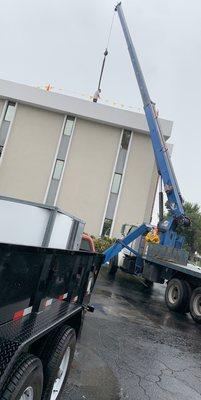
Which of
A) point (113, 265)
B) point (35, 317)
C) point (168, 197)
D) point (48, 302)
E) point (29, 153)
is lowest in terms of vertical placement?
point (35, 317)

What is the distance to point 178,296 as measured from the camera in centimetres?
1386

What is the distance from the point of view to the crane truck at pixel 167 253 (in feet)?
45.1

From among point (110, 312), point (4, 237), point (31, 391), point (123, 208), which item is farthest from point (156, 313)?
point (123, 208)

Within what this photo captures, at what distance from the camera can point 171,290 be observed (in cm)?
1443

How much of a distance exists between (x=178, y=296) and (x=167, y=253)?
240cm

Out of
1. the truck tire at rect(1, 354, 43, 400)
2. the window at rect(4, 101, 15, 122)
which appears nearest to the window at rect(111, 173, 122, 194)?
the window at rect(4, 101, 15, 122)

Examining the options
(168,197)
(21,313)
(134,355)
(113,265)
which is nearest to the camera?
(21,313)

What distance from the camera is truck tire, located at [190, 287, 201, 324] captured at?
1281 centimetres

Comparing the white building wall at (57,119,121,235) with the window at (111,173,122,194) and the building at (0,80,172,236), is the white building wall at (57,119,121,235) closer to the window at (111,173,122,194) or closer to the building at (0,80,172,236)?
the building at (0,80,172,236)

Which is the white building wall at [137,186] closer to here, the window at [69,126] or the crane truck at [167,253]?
the window at [69,126]

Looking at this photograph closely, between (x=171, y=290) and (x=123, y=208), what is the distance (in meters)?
16.1

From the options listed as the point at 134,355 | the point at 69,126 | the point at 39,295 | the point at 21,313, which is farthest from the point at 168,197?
the point at 69,126

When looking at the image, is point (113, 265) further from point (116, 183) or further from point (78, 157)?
point (78, 157)

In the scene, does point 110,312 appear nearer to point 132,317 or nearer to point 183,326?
point 132,317
